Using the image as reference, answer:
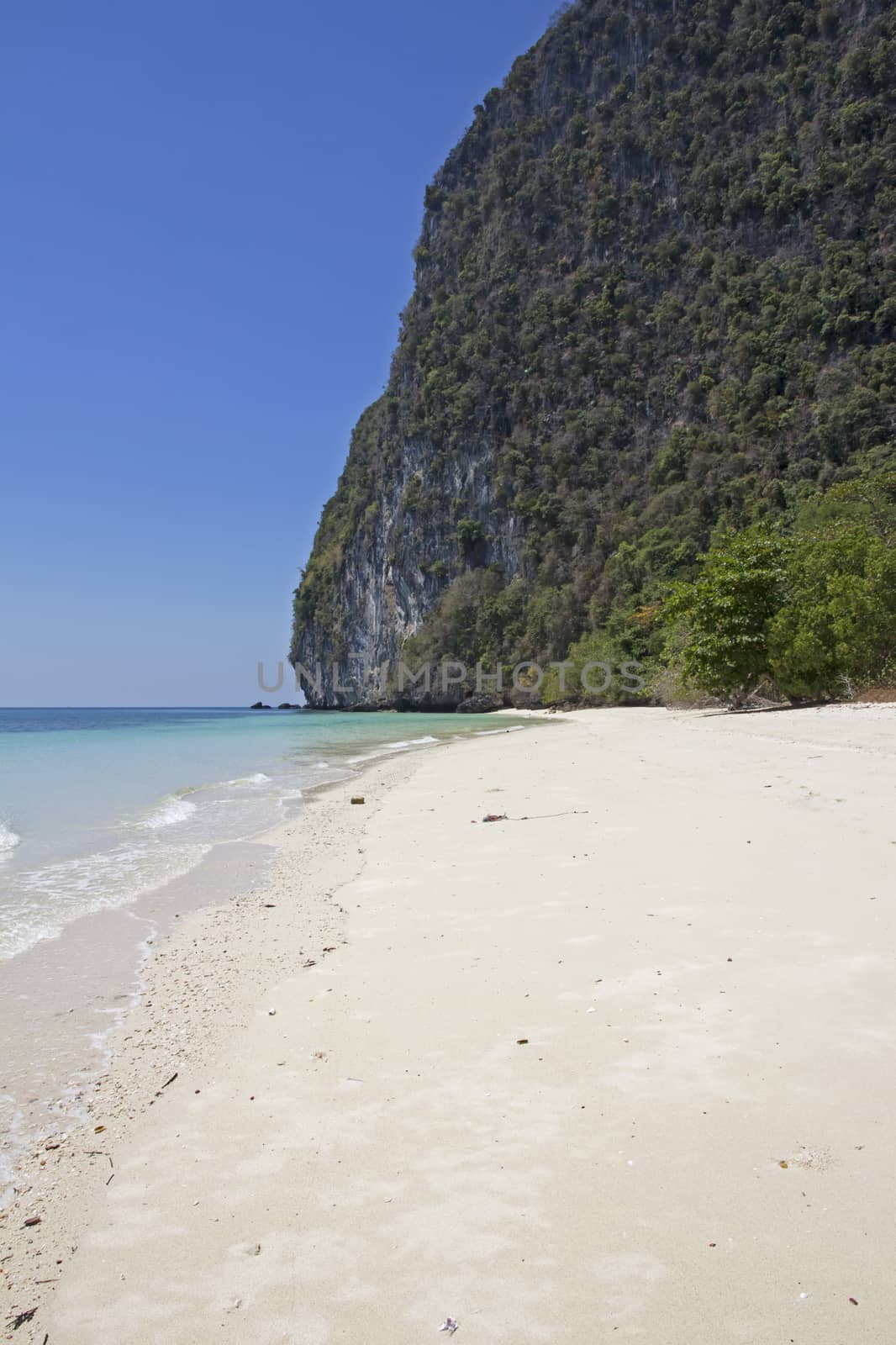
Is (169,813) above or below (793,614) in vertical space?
below

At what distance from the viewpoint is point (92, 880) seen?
8.12 meters

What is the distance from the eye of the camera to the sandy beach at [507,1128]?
212cm

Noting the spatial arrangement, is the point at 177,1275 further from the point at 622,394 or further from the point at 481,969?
the point at 622,394

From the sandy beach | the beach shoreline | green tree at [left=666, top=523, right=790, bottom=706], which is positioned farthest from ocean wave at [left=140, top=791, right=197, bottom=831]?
green tree at [left=666, top=523, right=790, bottom=706]

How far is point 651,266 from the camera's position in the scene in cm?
6981

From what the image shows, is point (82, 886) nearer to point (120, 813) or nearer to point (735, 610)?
point (120, 813)

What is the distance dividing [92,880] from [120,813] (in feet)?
17.0

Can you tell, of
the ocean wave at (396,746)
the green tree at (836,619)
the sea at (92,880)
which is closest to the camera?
the sea at (92,880)

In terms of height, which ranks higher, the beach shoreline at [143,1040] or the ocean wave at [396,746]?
the beach shoreline at [143,1040]

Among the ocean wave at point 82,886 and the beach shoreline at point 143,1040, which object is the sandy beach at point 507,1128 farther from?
the ocean wave at point 82,886

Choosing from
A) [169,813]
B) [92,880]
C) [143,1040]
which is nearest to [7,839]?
[169,813]

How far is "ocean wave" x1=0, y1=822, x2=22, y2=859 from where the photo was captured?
9859 mm

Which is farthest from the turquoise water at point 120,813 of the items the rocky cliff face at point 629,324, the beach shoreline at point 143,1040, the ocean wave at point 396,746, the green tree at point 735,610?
the rocky cliff face at point 629,324

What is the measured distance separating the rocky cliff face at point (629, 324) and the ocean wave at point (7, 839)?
41815 mm
